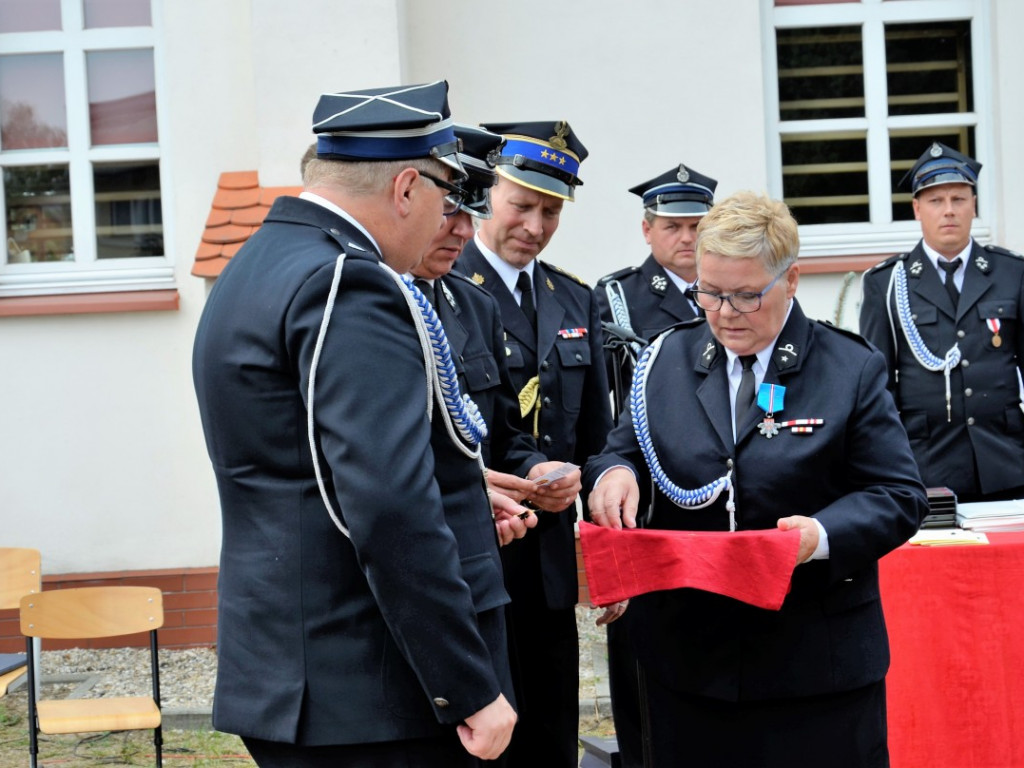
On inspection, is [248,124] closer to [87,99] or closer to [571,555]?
[87,99]

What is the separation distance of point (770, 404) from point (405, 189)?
1.05 meters

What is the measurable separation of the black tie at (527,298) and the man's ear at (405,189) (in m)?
1.69

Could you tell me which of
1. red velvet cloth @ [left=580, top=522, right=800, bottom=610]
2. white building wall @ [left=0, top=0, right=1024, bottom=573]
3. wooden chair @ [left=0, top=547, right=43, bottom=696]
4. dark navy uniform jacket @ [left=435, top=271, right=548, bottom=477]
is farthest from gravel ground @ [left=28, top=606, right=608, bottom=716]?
red velvet cloth @ [left=580, top=522, right=800, bottom=610]

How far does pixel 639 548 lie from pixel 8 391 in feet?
15.9

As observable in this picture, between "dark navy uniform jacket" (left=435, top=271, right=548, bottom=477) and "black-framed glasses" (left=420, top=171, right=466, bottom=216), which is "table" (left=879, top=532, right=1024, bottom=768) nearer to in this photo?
"dark navy uniform jacket" (left=435, top=271, right=548, bottom=477)

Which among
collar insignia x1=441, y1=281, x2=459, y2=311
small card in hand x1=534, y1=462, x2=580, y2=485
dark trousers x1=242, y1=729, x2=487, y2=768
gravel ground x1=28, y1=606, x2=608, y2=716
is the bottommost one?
gravel ground x1=28, y1=606, x2=608, y2=716

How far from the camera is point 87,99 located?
6867 mm

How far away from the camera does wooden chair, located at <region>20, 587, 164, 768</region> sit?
4.48 m

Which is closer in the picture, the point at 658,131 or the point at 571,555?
the point at 571,555

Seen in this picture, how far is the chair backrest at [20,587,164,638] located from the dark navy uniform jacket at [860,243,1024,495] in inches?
129

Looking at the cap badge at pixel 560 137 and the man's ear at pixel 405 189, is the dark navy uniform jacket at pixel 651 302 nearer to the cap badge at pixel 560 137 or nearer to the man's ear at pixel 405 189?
the cap badge at pixel 560 137

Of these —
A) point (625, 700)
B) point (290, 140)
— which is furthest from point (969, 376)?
point (290, 140)

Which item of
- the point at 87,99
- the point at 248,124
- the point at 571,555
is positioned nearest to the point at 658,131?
the point at 248,124

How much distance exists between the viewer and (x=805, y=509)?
2.84m
